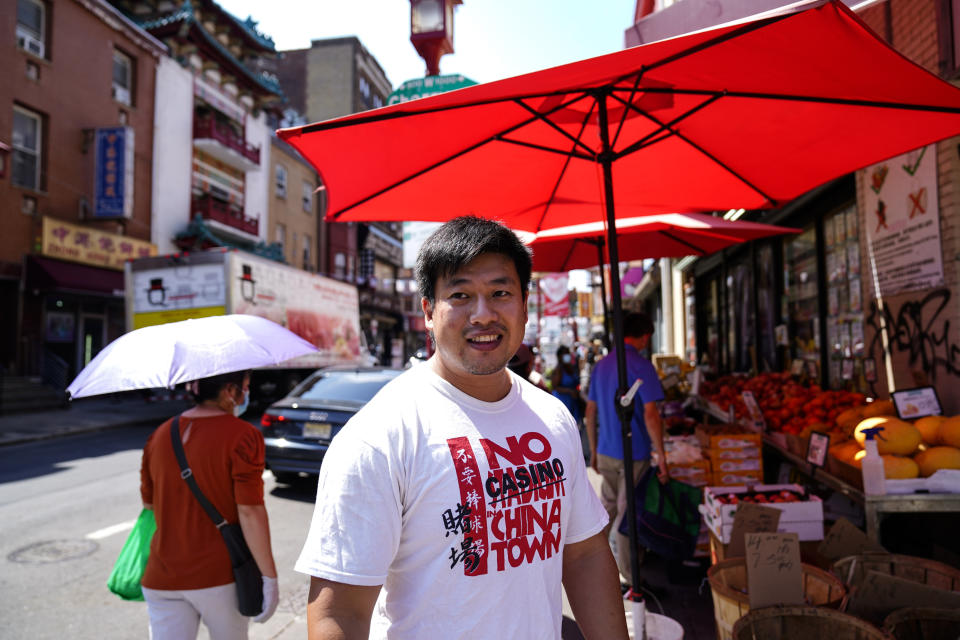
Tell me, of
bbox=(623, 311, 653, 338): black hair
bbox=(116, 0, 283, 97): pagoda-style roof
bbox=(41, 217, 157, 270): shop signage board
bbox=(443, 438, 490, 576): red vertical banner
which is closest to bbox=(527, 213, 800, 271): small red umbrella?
bbox=(623, 311, 653, 338): black hair

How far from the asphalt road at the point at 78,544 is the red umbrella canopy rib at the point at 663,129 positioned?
3164 millimetres

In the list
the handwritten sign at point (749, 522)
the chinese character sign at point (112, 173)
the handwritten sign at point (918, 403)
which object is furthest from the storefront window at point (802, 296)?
the chinese character sign at point (112, 173)

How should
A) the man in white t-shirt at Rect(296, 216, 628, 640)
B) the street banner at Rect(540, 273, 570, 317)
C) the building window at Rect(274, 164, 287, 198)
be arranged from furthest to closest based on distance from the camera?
the building window at Rect(274, 164, 287, 198) < the street banner at Rect(540, 273, 570, 317) < the man in white t-shirt at Rect(296, 216, 628, 640)

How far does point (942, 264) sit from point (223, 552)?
514 centimetres

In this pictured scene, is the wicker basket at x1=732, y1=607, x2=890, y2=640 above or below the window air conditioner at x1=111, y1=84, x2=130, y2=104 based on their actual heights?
below

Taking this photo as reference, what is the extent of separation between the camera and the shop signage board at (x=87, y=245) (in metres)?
17.2

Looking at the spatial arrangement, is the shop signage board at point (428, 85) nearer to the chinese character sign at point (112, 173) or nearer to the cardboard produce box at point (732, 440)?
the cardboard produce box at point (732, 440)

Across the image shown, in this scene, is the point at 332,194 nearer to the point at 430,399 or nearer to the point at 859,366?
the point at 430,399

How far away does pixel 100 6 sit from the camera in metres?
19.4

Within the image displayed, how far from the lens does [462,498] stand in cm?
155

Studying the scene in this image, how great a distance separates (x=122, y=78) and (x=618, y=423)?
Result: 76.0 feet

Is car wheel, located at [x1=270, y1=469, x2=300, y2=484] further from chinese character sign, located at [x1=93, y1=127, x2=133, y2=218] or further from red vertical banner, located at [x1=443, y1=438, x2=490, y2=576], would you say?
chinese character sign, located at [x1=93, y1=127, x2=133, y2=218]

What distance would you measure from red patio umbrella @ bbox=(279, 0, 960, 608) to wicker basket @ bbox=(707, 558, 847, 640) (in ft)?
1.45

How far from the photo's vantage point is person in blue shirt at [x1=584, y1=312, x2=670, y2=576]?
182 inches
